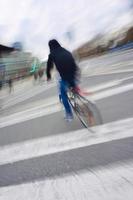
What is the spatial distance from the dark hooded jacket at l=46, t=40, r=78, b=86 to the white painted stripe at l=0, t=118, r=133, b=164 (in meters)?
→ 1.03

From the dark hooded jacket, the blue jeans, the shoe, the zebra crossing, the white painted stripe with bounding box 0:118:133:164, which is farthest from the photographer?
the shoe

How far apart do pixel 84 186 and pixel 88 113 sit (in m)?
2.76

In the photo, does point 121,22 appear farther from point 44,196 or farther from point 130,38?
point 44,196

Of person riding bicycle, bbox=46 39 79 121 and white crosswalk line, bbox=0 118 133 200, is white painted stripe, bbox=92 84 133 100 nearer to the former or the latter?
person riding bicycle, bbox=46 39 79 121

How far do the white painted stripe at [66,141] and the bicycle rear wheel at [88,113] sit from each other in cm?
26

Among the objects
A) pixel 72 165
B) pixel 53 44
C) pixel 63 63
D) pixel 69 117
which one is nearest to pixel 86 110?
pixel 69 117

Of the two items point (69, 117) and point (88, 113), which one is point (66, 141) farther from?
point (69, 117)

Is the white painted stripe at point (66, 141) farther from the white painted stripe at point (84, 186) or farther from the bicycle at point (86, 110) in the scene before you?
the white painted stripe at point (84, 186)

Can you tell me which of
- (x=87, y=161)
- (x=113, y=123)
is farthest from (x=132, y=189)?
(x=113, y=123)

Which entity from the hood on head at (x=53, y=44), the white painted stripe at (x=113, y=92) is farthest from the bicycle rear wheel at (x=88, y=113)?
the white painted stripe at (x=113, y=92)

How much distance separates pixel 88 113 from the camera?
6504 mm

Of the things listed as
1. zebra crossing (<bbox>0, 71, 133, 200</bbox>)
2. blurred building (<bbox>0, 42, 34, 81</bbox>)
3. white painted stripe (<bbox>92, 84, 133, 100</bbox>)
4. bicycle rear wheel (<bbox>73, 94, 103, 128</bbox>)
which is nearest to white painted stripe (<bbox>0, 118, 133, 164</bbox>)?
zebra crossing (<bbox>0, 71, 133, 200</bbox>)

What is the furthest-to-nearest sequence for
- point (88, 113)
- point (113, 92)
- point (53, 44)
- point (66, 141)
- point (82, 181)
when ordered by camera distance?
point (113, 92) → point (53, 44) → point (88, 113) → point (66, 141) → point (82, 181)

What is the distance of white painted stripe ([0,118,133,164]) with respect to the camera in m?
5.35
